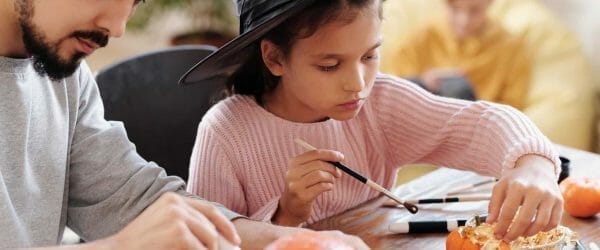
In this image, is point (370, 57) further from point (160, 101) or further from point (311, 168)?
point (160, 101)

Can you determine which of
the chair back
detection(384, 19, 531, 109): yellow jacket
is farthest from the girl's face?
detection(384, 19, 531, 109): yellow jacket

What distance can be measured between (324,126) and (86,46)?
51 centimetres

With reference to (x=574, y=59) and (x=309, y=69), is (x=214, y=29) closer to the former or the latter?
(x=574, y=59)

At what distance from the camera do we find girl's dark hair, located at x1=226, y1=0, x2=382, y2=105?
1.46 m

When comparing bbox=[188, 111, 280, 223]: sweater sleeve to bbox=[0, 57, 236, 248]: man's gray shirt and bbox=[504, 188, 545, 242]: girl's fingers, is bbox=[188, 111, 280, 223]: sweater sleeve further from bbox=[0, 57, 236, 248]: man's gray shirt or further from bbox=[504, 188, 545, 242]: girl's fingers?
bbox=[504, 188, 545, 242]: girl's fingers

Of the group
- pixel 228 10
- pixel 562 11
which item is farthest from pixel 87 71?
pixel 228 10

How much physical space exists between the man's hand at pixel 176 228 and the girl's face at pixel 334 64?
460mm

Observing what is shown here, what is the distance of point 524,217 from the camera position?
50.3 inches

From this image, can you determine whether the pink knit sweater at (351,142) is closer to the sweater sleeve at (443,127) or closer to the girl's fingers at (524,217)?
the sweater sleeve at (443,127)

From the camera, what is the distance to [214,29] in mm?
4312

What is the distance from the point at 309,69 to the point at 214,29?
2869 mm

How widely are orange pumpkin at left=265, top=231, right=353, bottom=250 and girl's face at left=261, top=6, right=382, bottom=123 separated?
410 mm

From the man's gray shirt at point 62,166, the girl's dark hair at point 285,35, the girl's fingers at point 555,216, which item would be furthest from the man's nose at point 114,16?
the girl's fingers at point 555,216

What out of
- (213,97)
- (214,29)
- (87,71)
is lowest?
(214,29)
